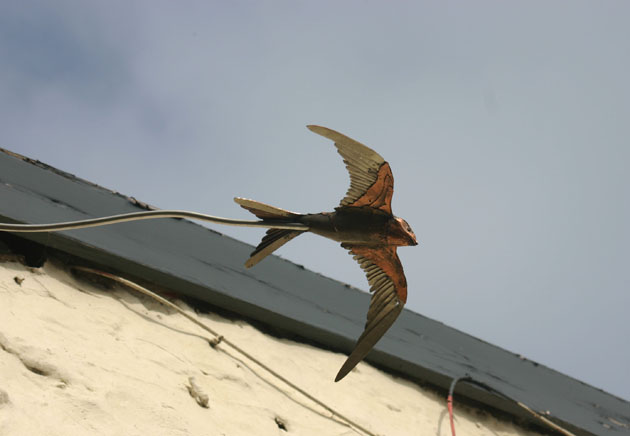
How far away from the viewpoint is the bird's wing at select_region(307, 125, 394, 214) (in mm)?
1278

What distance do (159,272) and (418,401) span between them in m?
1.16

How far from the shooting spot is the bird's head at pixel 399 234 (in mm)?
1314

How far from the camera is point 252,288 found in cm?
234

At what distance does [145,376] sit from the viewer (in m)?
1.67

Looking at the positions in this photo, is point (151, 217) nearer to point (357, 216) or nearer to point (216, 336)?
point (357, 216)

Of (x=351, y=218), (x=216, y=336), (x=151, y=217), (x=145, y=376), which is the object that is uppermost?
(x=351, y=218)

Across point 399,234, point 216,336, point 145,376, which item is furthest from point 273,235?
point 216,336

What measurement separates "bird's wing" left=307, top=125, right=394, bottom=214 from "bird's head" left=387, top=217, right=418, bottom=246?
4cm

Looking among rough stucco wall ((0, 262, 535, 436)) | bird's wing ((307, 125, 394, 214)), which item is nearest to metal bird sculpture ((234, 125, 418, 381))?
bird's wing ((307, 125, 394, 214))

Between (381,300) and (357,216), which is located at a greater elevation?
(357,216)

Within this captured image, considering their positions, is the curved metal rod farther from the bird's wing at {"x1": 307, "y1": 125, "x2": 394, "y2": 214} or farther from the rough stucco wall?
the rough stucco wall

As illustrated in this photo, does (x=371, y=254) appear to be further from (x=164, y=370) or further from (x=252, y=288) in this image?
(x=252, y=288)

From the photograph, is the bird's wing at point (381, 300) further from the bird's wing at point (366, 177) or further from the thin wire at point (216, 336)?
the thin wire at point (216, 336)

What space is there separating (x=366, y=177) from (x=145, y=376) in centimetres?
87
